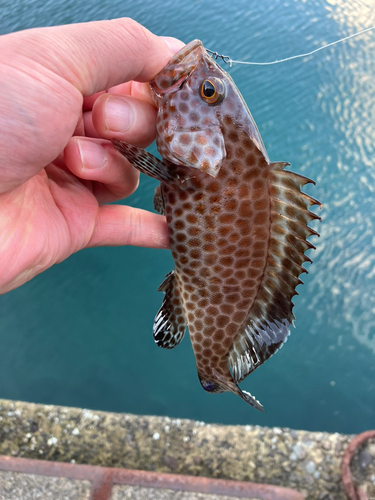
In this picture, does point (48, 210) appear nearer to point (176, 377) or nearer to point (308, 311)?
point (176, 377)

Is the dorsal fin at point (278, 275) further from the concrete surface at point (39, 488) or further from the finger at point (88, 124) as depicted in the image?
the concrete surface at point (39, 488)

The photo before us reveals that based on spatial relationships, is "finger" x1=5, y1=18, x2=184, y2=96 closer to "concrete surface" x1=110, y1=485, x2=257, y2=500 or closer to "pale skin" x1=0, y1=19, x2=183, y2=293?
"pale skin" x1=0, y1=19, x2=183, y2=293

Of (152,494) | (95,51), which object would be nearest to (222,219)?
(95,51)

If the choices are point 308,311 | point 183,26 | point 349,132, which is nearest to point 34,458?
point 308,311

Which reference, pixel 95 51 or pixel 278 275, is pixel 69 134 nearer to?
pixel 95 51

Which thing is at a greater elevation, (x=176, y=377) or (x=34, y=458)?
(x=176, y=377)
